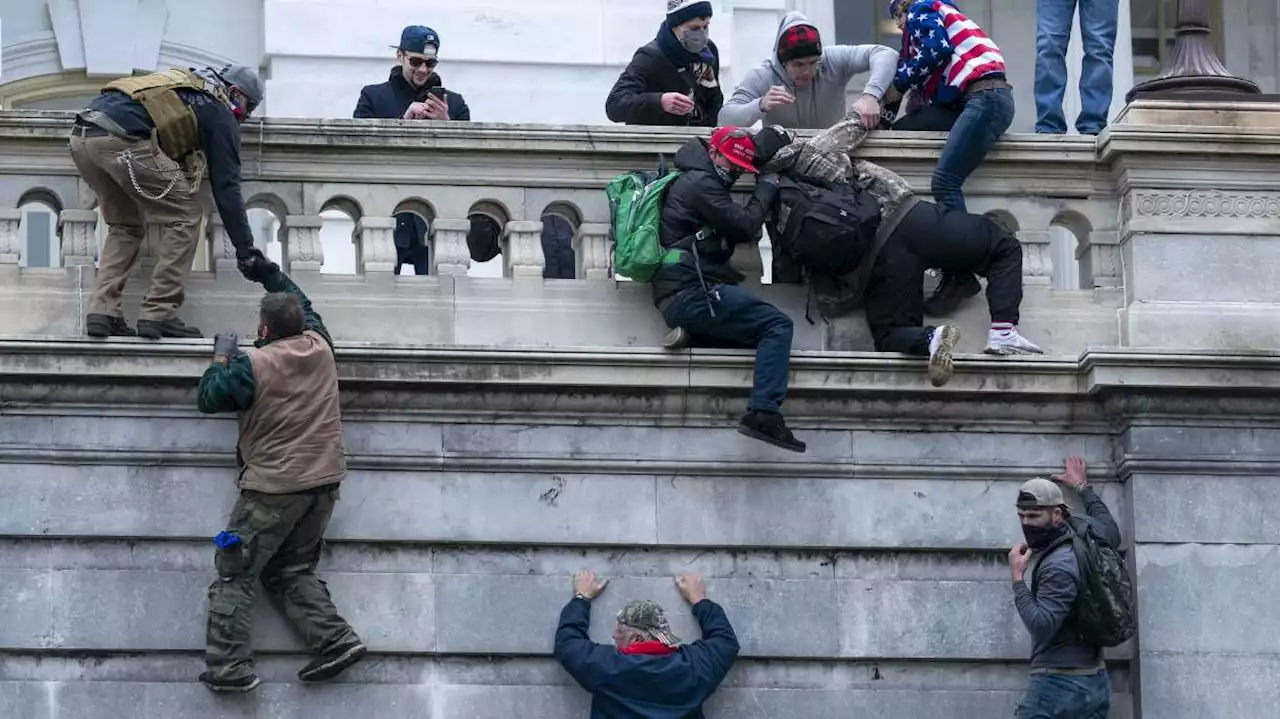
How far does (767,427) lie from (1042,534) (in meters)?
1.60

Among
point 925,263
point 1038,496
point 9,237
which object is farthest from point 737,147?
point 9,237

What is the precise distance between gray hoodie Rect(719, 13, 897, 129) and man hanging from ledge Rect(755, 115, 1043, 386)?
930mm

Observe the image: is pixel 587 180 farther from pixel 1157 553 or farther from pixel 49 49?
pixel 49 49

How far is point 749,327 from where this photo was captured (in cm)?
1862

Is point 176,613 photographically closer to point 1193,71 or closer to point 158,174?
point 158,174

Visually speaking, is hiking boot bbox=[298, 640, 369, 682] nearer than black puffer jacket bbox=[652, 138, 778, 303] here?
Yes

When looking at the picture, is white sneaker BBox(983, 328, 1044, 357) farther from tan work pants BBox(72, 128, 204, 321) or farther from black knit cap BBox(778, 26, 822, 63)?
tan work pants BBox(72, 128, 204, 321)

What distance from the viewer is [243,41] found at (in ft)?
82.6

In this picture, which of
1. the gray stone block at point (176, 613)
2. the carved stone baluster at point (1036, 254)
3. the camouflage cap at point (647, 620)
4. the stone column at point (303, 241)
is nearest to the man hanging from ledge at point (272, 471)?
the gray stone block at point (176, 613)

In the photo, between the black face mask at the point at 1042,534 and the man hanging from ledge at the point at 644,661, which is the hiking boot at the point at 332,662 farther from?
the black face mask at the point at 1042,534

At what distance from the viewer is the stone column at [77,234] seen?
18688mm

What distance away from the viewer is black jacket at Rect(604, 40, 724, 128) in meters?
20.2

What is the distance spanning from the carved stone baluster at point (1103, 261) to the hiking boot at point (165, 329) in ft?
16.8

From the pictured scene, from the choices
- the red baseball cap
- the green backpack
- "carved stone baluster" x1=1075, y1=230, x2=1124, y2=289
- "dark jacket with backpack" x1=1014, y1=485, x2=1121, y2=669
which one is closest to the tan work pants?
the green backpack
